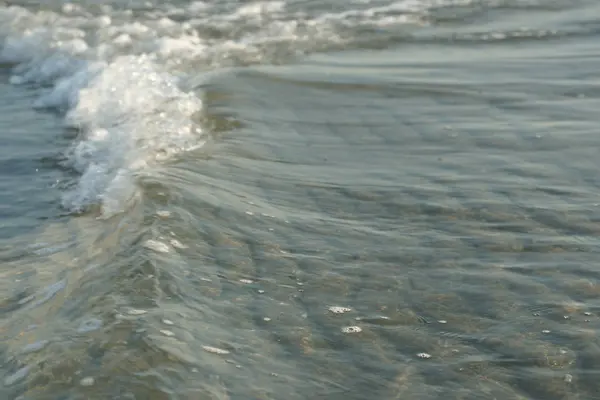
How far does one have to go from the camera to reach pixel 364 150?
592cm

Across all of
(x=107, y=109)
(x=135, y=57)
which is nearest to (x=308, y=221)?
(x=107, y=109)

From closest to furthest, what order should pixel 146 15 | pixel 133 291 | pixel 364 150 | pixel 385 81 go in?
pixel 133 291
pixel 364 150
pixel 385 81
pixel 146 15

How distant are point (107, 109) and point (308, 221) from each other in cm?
298

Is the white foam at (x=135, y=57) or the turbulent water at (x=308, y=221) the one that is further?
the white foam at (x=135, y=57)

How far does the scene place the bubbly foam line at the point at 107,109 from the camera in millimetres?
5574

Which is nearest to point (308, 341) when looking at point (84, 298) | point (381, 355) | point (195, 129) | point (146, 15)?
point (381, 355)

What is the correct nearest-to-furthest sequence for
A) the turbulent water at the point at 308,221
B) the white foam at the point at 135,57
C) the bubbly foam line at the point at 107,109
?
the turbulent water at the point at 308,221 → the bubbly foam line at the point at 107,109 → the white foam at the point at 135,57

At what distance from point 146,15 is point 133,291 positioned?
26.7ft

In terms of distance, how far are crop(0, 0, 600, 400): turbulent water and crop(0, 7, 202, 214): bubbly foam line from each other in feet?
0.09

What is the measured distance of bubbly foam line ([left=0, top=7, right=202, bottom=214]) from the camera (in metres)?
5.57

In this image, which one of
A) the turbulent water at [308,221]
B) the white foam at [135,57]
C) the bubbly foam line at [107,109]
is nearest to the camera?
the turbulent water at [308,221]

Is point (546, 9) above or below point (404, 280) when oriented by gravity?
above

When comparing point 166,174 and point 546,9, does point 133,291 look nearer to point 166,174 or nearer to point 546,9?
point 166,174

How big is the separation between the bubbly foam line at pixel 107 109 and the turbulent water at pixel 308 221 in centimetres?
3
